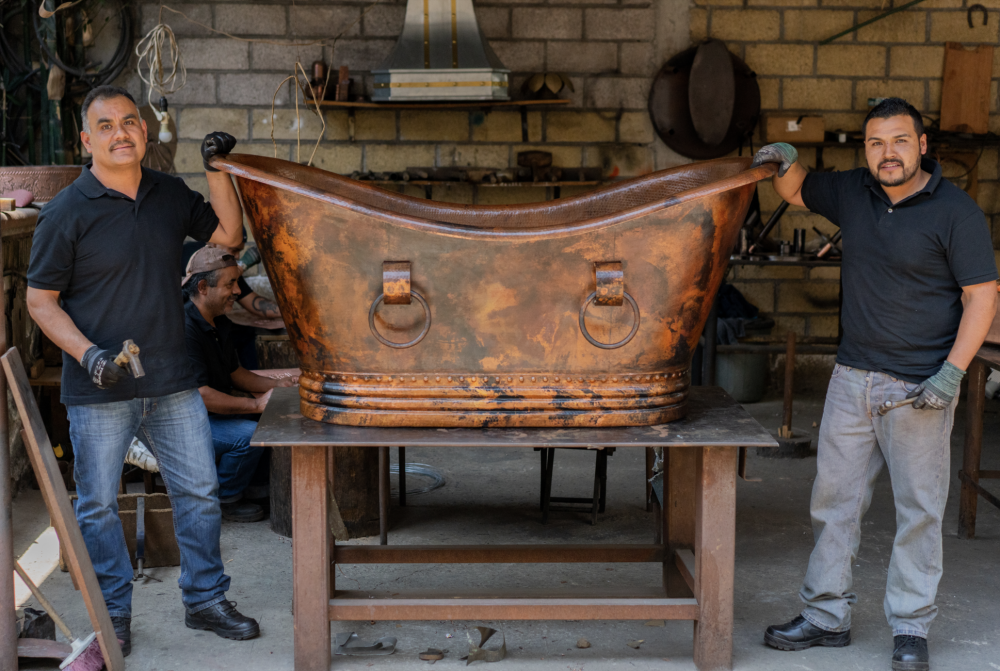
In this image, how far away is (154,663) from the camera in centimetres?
277

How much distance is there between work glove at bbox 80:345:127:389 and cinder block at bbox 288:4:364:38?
4465 mm

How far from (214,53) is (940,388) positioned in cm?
536

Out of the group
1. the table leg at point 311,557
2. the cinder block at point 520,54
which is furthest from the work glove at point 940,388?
the cinder block at point 520,54

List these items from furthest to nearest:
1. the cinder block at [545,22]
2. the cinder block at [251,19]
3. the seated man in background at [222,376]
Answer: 1. the cinder block at [545,22]
2. the cinder block at [251,19]
3. the seated man in background at [222,376]

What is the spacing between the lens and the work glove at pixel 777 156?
8.43ft

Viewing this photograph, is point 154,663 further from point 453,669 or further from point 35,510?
point 35,510

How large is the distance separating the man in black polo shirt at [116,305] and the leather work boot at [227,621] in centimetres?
24

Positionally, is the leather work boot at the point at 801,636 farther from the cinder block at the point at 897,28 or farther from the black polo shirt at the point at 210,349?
the cinder block at the point at 897,28

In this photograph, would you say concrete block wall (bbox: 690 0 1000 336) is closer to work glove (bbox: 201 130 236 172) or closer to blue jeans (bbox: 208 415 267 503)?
blue jeans (bbox: 208 415 267 503)

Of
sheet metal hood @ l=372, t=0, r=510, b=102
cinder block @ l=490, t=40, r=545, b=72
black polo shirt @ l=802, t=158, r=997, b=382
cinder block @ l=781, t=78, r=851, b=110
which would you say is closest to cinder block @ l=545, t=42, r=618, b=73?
cinder block @ l=490, t=40, r=545, b=72

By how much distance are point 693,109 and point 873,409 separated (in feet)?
13.8

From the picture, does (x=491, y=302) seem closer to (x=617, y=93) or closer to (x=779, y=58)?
(x=617, y=93)

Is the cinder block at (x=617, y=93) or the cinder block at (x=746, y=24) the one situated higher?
the cinder block at (x=746, y=24)

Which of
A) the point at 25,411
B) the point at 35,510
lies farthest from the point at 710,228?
the point at 35,510
